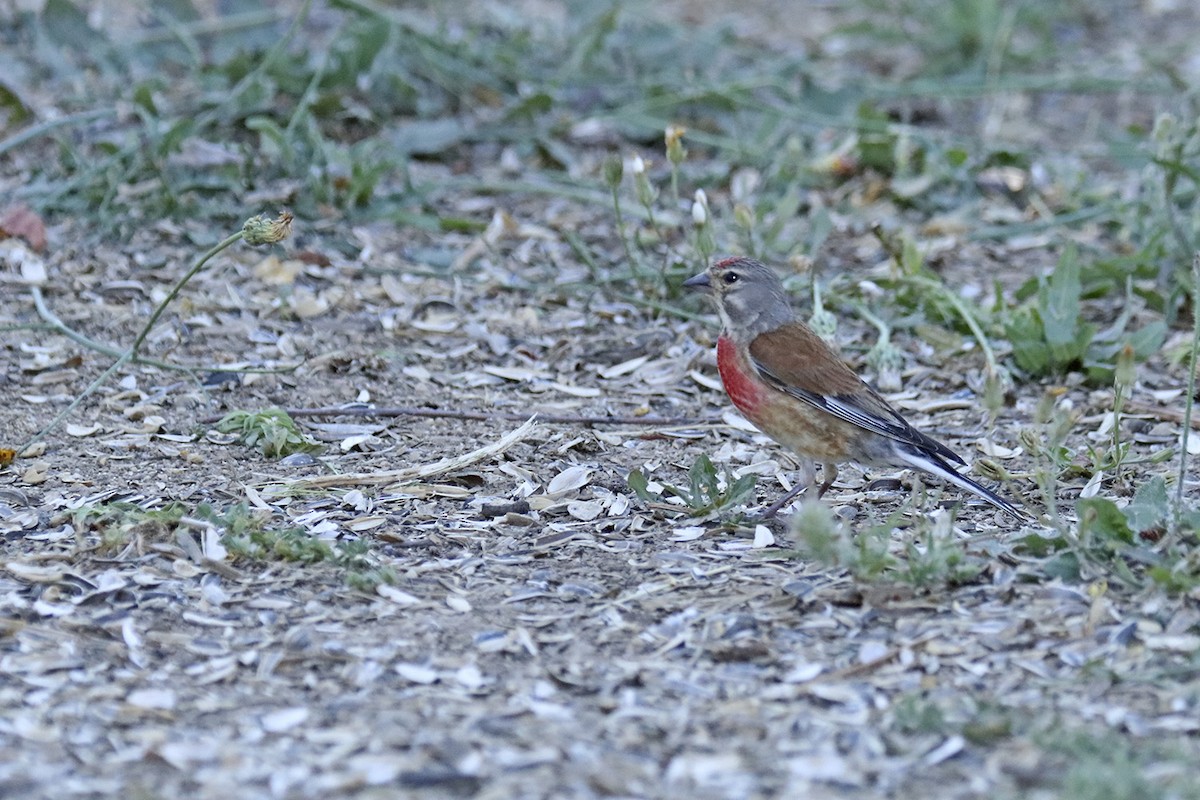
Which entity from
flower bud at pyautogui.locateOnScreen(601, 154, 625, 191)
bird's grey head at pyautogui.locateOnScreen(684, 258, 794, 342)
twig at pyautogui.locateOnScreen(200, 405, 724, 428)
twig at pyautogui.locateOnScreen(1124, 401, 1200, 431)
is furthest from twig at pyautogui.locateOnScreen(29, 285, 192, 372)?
twig at pyautogui.locateOnScreen(1124, 401, 1200, 431)

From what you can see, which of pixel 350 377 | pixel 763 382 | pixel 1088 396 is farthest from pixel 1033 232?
pixel 350 377

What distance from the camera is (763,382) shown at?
4852 millimetres

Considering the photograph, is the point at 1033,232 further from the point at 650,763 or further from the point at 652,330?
the point at 650,763

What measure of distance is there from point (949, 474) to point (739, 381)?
0.71 metres

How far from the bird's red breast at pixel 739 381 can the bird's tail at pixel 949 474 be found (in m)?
0.46

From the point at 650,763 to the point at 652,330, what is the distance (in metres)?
3.08

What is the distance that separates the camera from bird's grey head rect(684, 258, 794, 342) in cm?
509

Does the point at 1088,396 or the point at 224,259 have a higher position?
the point at 224,259

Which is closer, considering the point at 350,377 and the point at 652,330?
the point at 350,377

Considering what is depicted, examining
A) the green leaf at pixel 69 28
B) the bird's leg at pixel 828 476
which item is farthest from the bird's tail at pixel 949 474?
the green leaf at pixel 69 28

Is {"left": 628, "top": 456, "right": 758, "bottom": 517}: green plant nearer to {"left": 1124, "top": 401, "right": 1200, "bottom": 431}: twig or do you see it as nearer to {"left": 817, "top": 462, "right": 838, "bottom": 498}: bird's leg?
{"left": 817, "top": 462, "right": 838, "bottom": 498}: bird's leg

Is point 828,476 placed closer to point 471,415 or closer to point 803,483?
point 803,483

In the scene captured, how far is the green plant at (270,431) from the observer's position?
16.5 ft

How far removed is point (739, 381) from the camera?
16.1 feet
